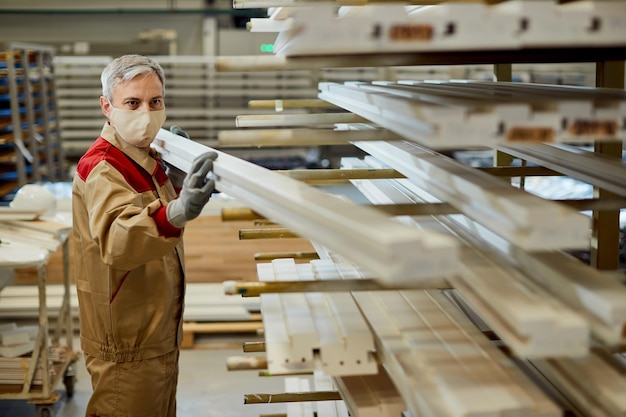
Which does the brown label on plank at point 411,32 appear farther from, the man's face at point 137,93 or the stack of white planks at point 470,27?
the man's face at point 137,93

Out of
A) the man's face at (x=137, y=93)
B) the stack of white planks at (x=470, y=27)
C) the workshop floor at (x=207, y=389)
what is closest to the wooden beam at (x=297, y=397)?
the man's face at (x=137, y=93)

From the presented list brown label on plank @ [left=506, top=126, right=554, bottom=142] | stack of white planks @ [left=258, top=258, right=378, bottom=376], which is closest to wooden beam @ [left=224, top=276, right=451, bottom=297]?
stack of white planks @ [left=258, top=258, right=378, bottom=376]

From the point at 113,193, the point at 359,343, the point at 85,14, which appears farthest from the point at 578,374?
the point at 85,14

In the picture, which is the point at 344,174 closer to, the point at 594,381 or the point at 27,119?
the point at 594,381

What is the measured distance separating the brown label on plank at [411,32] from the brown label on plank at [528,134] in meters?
0.27

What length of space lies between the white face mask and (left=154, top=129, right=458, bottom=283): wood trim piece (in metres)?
1.00

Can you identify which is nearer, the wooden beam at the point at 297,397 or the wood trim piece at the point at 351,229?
the wood trim piece at the point at 351,229

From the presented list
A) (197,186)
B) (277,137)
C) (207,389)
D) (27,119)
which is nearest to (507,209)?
(277,137)

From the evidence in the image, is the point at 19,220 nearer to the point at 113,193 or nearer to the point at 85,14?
the point at 113,193

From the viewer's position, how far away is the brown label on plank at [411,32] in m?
1.60

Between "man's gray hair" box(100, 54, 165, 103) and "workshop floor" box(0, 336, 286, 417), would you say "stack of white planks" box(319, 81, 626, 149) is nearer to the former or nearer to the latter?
"man's gray hair" box(100, 54, 165, 103)

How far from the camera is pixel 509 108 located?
166 cm

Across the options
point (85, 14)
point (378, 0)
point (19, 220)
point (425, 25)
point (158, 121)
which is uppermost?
point (85, 14)

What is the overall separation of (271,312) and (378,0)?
103 cm
